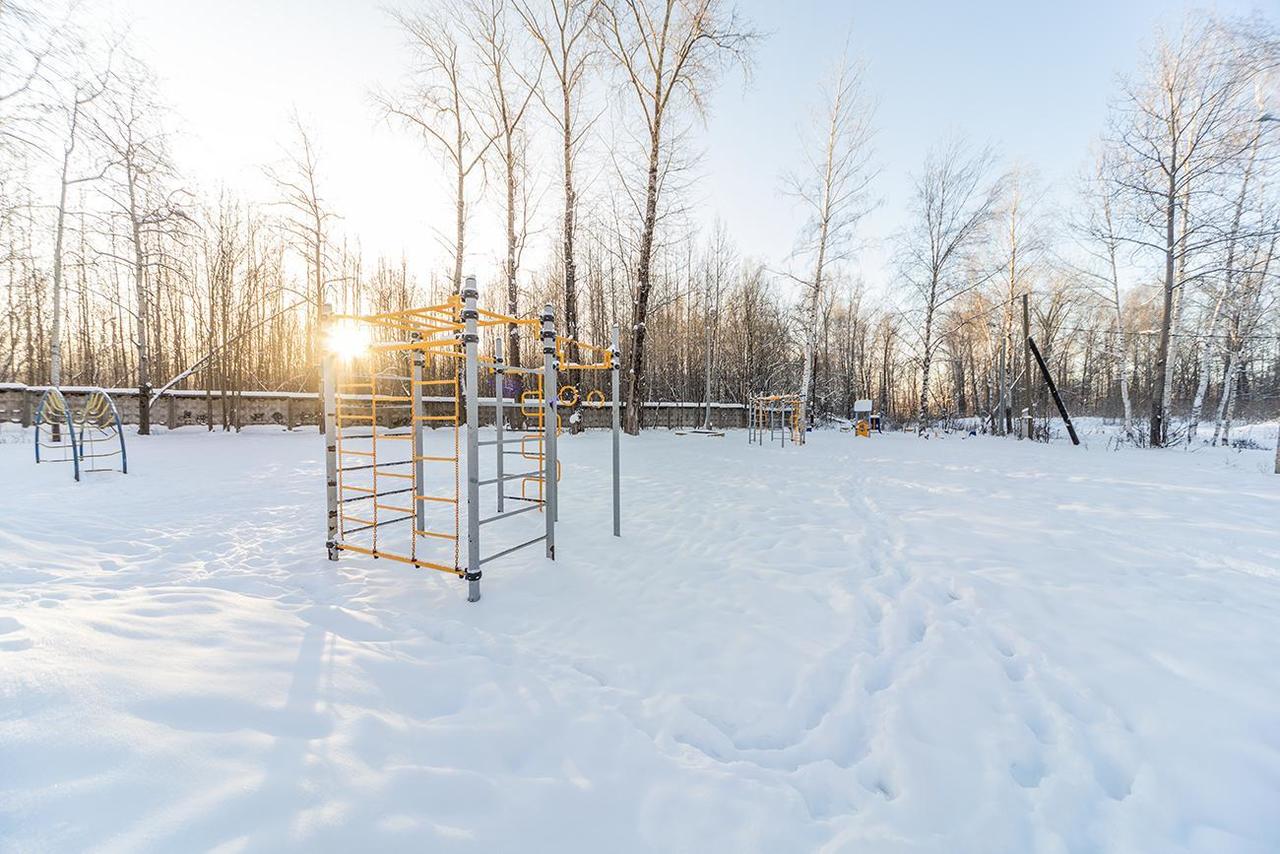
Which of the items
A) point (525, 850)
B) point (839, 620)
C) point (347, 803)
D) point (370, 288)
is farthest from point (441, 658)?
point (370, 288)

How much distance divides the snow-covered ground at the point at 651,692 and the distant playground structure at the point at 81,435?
322 cm

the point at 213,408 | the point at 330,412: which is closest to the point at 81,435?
the point at 330,412

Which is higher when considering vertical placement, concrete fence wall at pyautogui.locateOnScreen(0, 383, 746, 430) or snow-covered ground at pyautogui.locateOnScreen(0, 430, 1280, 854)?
concrete fence wall at pyautogui.locateOnScreen(0, 383, 746, 430)

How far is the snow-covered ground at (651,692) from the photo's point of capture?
4.67ft

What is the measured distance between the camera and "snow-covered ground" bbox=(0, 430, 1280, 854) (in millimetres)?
1425

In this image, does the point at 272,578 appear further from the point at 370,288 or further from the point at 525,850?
the point at 370,288

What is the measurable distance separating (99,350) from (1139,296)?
48726 millimetres

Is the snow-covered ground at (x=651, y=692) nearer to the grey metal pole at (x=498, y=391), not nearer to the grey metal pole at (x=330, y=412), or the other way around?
the grey metal pole at (x=330, y=412)

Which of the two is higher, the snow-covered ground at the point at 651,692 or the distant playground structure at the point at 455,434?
the distant playground structure at the point at 455,434

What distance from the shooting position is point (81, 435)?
6.84 meters

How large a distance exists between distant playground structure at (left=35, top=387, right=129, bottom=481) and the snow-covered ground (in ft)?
10.6

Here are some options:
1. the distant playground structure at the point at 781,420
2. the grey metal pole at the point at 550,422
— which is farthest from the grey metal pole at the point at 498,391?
the distant playground structure at the point at 781,420

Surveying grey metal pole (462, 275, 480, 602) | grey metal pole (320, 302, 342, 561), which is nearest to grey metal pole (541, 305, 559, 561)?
grey metal pole (462, 275, 480, 602)

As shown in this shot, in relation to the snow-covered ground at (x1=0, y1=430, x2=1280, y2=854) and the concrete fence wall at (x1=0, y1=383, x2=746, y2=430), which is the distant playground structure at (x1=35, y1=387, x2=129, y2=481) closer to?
the concrete fence wall at (x1=0, y1=383, x2=746, y2=430)
